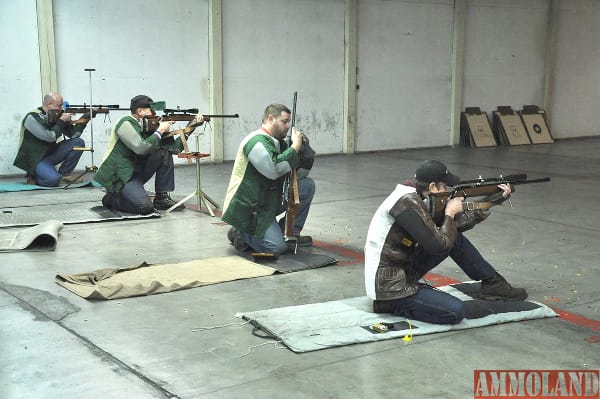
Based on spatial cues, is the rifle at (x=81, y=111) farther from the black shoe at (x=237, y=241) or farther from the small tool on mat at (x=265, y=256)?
the small tool on mat at (x=265, y=256)

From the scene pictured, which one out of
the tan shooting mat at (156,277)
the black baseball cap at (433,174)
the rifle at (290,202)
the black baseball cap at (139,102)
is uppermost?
the black baseball cap at (139,102)

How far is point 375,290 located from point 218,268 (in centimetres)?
201

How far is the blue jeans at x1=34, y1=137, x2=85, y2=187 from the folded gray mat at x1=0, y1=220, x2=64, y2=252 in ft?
11.3

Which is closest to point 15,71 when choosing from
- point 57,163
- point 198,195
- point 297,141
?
point 57,163

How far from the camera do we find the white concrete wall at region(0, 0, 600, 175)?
12.9 metres

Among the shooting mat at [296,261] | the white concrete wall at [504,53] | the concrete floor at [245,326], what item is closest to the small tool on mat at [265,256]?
the shooting mat at [296,261]

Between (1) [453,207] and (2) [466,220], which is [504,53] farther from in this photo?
(1) [453,207]

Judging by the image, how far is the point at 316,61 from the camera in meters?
15.8

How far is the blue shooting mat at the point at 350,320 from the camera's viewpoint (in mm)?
5051

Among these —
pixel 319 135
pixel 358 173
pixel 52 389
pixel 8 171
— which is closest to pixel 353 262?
pixel 52 389

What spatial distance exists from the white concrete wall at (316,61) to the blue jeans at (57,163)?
49.1 inches

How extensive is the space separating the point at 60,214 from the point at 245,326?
479 centimetres

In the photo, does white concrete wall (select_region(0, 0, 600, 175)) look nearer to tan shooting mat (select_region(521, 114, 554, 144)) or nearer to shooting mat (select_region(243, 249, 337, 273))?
tan shooting mat (select_region(521, 114, 554, 144))

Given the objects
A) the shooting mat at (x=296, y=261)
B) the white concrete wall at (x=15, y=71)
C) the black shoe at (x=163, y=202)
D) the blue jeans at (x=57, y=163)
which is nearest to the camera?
the shooting mat at (x=296, y=261)
